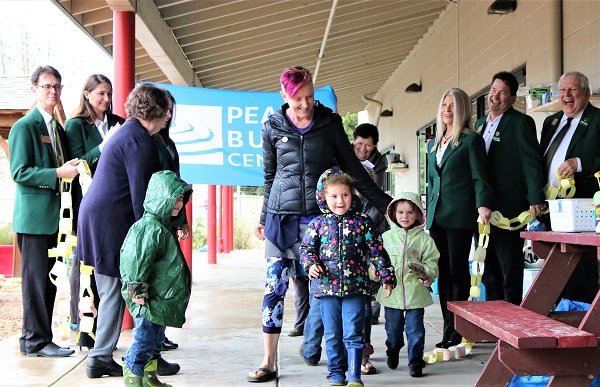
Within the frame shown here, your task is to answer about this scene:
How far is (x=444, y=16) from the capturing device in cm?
1055

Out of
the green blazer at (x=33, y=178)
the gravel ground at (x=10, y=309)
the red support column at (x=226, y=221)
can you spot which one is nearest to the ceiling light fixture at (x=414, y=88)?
the red support column at (x=226, y=221)

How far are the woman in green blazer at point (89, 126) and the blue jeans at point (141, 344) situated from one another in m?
1.26

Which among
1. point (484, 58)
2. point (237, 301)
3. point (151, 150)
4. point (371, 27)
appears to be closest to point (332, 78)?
point (371, 27)

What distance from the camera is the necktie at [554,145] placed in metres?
4.63

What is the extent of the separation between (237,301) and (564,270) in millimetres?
4460

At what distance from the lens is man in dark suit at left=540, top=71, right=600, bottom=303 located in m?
4.48

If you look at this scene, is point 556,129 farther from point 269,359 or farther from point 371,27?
point 371,27

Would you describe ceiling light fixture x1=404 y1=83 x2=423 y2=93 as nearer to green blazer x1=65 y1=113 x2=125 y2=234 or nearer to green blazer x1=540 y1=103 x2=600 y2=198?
green blazer x1=540 y1=103 x2=600 y2=198

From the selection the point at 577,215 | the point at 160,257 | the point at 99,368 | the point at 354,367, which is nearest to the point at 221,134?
the point at 99,368

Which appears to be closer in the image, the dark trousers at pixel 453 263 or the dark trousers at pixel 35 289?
the dark trousers at pixel 35 289

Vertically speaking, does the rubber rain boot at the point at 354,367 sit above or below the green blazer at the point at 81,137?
below

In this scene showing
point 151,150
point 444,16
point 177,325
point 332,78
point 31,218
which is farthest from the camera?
point 332,78

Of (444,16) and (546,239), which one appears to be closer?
(546,239)

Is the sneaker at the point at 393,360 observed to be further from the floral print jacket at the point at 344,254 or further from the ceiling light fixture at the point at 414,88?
the ceiling light fixture at the point at 414,88
